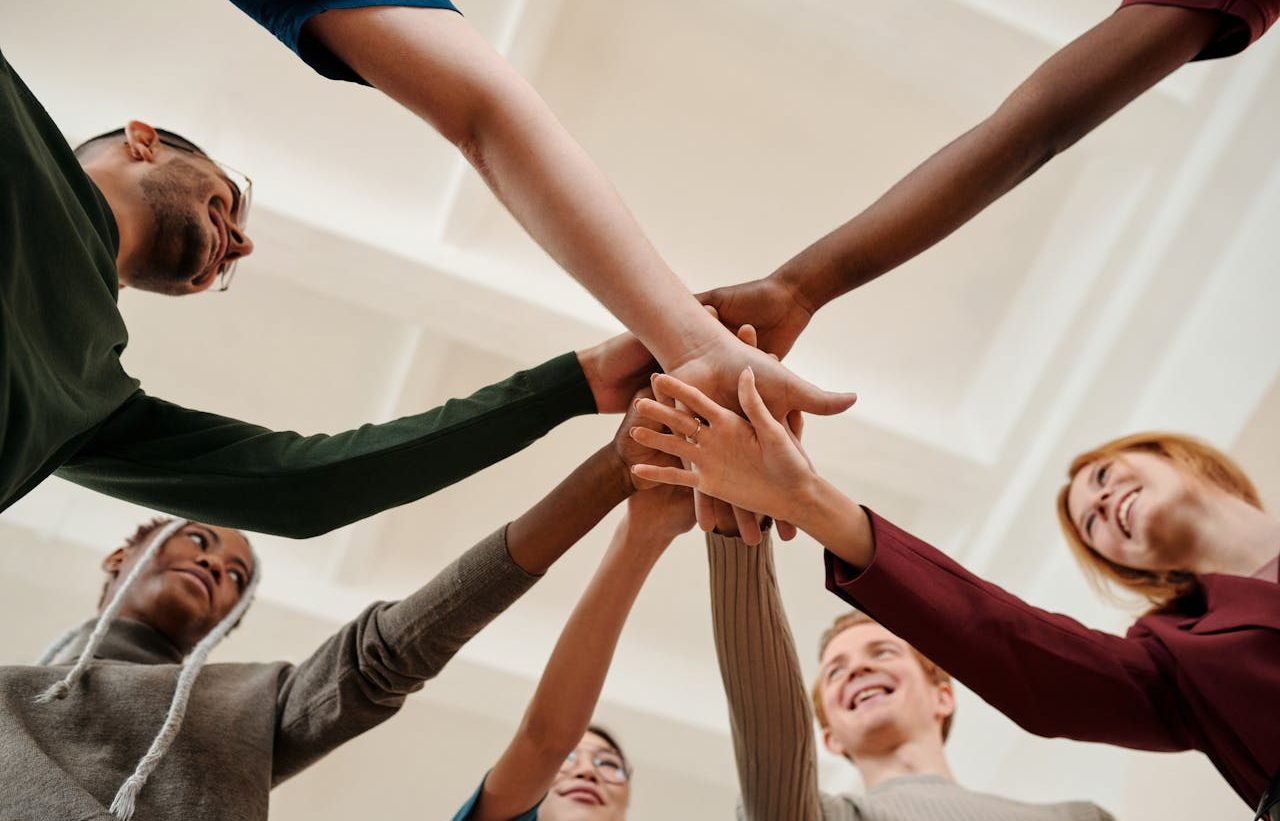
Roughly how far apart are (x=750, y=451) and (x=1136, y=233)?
264cm

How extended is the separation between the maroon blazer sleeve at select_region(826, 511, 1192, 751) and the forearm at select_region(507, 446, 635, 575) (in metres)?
0.50

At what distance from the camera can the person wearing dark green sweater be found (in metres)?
1.51

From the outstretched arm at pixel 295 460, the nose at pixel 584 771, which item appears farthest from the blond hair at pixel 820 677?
the outstretched arm at pixel 295 460

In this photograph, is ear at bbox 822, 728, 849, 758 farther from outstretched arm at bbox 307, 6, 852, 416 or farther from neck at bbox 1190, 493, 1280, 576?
outstretched arm at bbox 307, 6, 852, 416

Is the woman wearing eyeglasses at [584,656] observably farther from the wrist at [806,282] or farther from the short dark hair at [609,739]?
the short dark hair at [609,739]

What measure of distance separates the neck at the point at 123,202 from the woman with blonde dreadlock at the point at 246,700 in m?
0.72

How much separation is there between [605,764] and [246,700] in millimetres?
890

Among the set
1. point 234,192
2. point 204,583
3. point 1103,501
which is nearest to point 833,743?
point 1103,501

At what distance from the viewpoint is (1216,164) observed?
11.7 ft

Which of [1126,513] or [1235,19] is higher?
[1235,19]

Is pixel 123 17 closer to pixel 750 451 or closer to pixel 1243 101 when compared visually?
pixel 750 451

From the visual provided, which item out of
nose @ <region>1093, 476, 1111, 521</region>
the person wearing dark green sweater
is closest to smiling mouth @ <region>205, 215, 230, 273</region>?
the person wearing dark green sweater

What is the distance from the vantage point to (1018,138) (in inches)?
71.9

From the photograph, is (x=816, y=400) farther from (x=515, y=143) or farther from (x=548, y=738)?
(x=548, y=738)
